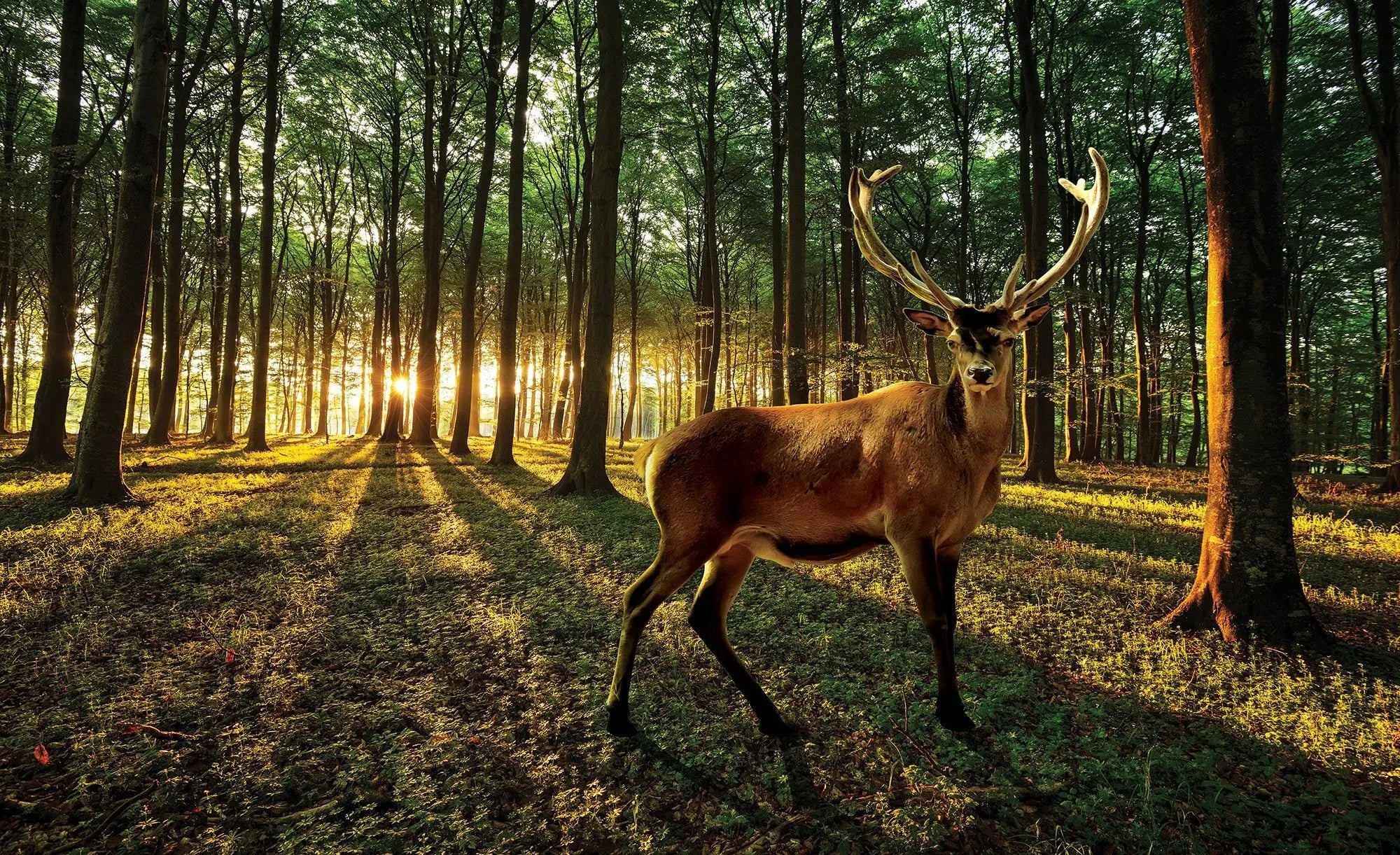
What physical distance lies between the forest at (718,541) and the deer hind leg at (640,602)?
3cm

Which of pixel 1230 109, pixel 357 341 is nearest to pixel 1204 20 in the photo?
pixel 1230 109

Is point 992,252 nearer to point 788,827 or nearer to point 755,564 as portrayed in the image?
point 755,564

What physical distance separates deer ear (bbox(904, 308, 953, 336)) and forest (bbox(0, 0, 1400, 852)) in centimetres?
3

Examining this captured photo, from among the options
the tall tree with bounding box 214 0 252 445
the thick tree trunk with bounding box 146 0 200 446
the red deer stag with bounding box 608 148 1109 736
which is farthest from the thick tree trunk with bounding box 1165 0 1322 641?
the thick tree trunk with bounding box 146 0 200 446

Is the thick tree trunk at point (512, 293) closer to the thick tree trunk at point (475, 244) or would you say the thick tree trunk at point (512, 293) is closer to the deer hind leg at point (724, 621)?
the thick tree trunk at point (475, 244)

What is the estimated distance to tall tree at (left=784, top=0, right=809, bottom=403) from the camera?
449 inches

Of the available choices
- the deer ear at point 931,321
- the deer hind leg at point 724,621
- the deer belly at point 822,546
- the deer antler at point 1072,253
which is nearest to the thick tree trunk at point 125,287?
the deer hind leg at point 724,621

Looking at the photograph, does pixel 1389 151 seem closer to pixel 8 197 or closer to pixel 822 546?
pixel 822 546

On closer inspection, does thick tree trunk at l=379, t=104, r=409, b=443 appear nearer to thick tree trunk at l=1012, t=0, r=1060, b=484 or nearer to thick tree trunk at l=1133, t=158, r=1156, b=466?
thick tree trunk at l=1012, t=0, r=1060, b=484

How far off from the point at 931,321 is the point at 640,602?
2.19 meters

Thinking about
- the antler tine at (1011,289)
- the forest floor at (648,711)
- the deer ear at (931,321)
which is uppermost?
the antler tine at (1011,289)

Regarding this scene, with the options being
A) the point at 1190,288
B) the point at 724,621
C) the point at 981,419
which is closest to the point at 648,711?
the point at 724,621

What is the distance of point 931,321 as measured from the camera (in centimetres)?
297

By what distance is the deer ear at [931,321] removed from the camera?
9.67 ft
